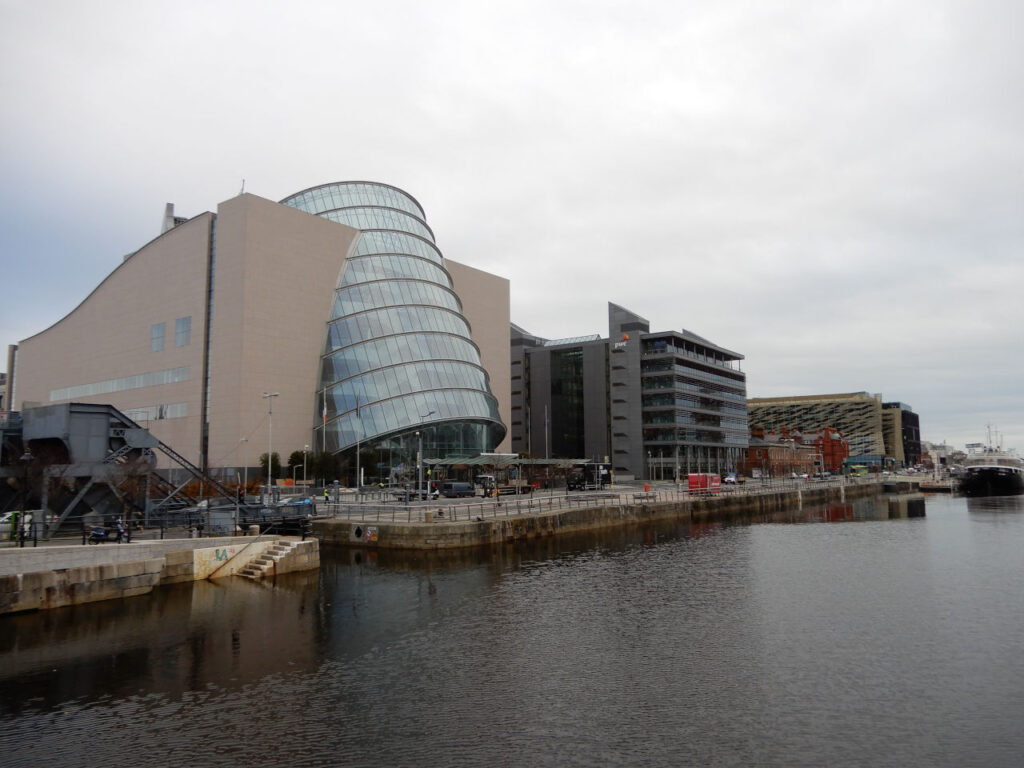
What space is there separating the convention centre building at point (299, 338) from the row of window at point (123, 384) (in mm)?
274

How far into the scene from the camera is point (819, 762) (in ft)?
42.6

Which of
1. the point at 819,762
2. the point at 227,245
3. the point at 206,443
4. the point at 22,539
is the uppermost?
the point at 227,245

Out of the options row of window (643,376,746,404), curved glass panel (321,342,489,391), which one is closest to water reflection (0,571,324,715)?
curved glass panel (321,342,489,391)

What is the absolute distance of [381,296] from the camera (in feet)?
268

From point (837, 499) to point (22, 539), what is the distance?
9441 centimetres

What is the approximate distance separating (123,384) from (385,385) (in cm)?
3668

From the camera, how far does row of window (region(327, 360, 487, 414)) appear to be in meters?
75.2

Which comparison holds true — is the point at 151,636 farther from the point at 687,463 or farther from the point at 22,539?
the point at 687,463

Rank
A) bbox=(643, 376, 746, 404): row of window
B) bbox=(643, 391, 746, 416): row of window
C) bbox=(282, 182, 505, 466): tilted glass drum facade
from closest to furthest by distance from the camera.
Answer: bbox=(282, 182, 505, 466): tilted glass drum facade < bbox=(643, 391, 746, 416): row of window < bbox=(643, 376, 746, 404): row of window

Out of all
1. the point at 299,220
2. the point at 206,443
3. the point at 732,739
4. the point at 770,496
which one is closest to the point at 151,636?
the point at 732,739

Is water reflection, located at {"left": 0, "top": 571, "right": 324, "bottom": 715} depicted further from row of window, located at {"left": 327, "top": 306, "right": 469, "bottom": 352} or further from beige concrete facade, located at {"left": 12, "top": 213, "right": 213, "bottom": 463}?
beige concrete facade, located at {"left": 12, "top": 213, "right": 213, "bottom": 463}

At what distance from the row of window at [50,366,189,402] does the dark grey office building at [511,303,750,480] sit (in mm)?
54843

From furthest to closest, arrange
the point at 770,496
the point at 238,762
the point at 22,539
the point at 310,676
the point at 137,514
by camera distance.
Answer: the point at 770,496 → the point at 137,514 → the point at 22,539 → the point at 310,676 → the point at 238,762

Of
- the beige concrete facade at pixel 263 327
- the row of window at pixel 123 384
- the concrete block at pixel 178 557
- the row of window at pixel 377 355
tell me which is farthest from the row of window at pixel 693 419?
the concrete block at pixel 178 557
